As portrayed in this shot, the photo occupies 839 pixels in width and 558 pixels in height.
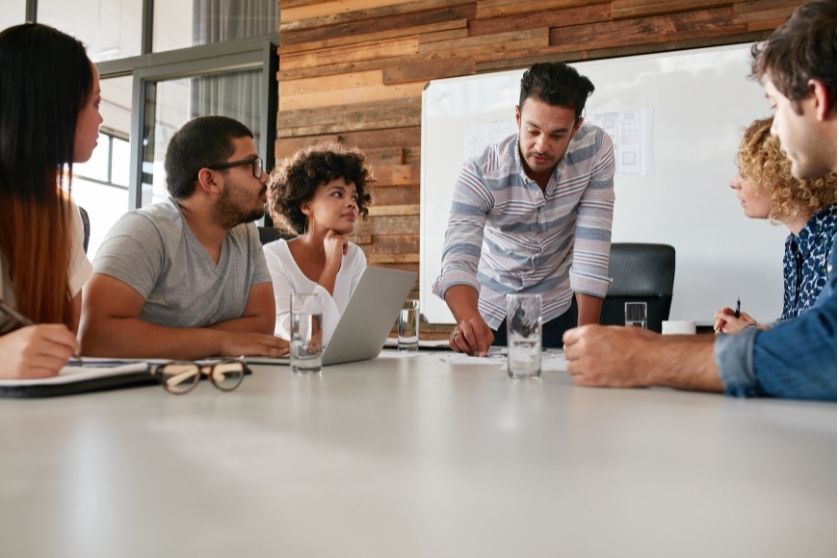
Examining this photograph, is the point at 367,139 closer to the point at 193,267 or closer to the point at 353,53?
the point at 353,53

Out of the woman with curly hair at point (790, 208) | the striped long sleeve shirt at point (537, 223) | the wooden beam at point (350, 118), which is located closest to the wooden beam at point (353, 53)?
the wooden beam at point (350, 118)

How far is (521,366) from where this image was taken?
1019 millimetres

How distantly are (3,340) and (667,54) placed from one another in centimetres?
294

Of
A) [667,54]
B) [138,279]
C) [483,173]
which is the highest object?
[667,54]

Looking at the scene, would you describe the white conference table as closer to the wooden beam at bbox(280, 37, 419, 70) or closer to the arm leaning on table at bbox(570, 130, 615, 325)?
the arm leaning on table at bbox(570, 130, 615, 325)

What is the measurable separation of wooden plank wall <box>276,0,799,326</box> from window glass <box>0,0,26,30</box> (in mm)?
2576

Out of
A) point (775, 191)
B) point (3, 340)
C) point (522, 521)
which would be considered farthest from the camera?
point (775, 191)

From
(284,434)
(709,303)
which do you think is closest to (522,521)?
(284,434)

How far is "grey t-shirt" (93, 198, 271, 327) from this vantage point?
147cm

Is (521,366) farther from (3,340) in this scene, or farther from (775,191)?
(775,191)

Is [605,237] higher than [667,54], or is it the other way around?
[667,54]

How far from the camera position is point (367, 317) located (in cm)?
123

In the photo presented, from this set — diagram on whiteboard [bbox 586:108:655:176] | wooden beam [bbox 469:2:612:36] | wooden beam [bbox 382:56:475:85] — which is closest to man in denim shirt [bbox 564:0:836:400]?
diagram on whiteboard [bbox 586:108:655:176]

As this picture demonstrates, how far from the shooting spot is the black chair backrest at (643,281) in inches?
91.7
